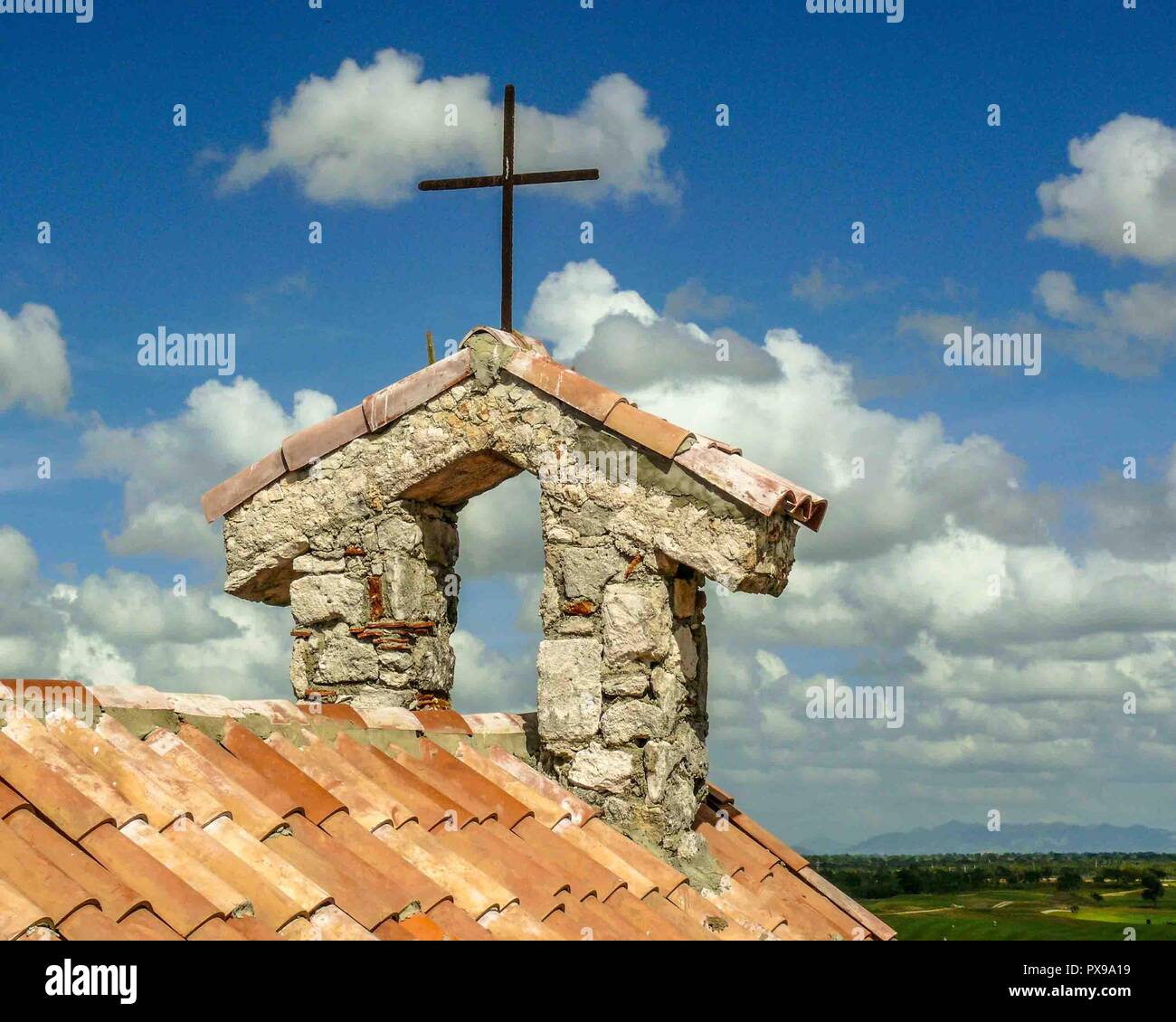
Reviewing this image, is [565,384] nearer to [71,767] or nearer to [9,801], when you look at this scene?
[71,767]

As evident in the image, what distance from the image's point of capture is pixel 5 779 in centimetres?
432

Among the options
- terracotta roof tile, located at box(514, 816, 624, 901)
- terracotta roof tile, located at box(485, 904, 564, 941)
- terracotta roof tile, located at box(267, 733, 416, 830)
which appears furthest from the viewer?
terracotta roof tile, located at box(514, 816, 624, 901)

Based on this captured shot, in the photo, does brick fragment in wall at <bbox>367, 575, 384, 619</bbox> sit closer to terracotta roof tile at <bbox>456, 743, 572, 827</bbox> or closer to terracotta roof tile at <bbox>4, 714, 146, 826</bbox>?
terracotta roof tile at <bbox>456, 743, 572, 827</bbox>

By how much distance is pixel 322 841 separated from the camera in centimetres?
500

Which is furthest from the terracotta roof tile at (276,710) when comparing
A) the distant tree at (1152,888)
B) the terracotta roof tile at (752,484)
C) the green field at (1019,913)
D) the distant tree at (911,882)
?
the distant tree at (1152,888)

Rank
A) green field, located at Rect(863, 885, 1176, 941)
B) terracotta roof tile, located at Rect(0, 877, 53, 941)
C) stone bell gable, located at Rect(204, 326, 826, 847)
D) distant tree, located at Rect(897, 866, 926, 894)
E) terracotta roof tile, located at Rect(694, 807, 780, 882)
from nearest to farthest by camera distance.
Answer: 1. terracotta roof tile, located at Rect(0, 877, 53, 941)
2. stone bell gable, located at Rect(204, 326, 826, 847)
3. terracotta roof tile, located at Rect(694, 807, 780, 882)
4. green field, located at Rect(863, 885, 1176, 941)
5. distant tree, located at Rect(897, 866, 926, 894)

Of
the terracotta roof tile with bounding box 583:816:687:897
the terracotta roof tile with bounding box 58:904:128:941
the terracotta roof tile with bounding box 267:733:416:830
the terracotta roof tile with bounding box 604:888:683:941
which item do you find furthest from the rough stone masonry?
the terracotta roof tile with bounding box 58:904:128:941

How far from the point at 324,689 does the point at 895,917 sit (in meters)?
4.43

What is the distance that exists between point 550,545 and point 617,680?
75 centimetres

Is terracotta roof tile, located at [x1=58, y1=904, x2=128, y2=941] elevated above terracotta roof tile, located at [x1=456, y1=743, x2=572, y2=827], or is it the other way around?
terracotta roof tile, located at [x1=456, y1=743, x2=572, y2=827]

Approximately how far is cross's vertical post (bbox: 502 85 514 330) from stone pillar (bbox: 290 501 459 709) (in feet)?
3.79

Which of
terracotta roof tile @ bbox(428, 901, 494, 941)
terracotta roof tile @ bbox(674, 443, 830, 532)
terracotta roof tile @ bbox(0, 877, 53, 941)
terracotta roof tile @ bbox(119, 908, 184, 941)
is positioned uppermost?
terracotta roof tile @ bbox(674, 443, 830, 532)

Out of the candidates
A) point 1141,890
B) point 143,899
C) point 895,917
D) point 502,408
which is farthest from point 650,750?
point 1141,890

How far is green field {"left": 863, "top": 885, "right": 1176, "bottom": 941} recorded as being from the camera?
848cm
